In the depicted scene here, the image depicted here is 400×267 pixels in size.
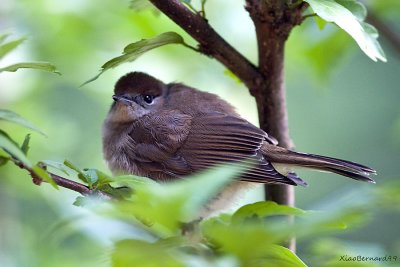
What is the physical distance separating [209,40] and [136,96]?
1713 millimetres

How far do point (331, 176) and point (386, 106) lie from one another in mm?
982

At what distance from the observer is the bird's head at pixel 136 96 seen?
3996 millimetres

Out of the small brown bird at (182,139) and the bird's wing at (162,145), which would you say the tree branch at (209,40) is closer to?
the small brown bird at (182,139)

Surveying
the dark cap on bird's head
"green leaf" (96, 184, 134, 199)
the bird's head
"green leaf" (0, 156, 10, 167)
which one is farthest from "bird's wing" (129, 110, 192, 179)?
"green leaf" (0, 156, 10, 167)

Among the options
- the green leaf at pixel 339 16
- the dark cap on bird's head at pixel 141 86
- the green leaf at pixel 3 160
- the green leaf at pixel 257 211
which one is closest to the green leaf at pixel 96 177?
the green leaf at pixel 3 160

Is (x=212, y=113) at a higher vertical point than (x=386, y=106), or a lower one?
lower

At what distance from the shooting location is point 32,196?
449 centimetres

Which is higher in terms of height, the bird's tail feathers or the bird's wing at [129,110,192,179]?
the bird's wing at [129,110,192,179]

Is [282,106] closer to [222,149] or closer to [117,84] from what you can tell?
[222,149]

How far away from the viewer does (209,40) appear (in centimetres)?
244

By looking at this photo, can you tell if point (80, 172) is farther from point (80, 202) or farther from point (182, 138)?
point (182, 138)

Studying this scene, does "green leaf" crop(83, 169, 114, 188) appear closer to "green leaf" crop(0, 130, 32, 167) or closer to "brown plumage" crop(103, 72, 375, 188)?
"green leaf" crop(0, 130, 32, 167)

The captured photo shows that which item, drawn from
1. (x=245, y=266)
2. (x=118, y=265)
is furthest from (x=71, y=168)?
(x=245, y=266)

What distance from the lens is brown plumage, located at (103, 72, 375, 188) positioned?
10.0 ft
